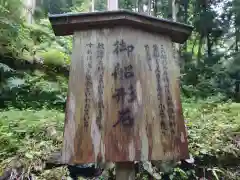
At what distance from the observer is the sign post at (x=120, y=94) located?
7.22 feet

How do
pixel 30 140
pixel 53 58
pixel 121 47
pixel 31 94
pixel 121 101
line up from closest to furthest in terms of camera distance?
pixel 121 101, pixel 121 47, pixel 30 140, pixel 31 94, pixel 53 58

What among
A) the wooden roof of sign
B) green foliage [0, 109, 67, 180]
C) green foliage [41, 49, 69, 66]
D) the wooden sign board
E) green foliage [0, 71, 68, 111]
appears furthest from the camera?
green foliage [41, 49, 69, 66]

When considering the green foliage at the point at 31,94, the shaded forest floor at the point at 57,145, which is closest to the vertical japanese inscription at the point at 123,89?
the shaded forest floor at the point at 57,145

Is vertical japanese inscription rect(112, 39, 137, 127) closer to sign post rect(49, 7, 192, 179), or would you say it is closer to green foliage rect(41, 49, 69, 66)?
sign post rect(49, 7, 192, 179)

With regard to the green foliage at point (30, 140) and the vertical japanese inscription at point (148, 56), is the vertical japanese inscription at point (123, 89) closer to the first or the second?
the vertical japanese inscription at point (148, 56)

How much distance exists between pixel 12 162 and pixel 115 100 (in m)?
2.02

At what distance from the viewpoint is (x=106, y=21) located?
2346mm

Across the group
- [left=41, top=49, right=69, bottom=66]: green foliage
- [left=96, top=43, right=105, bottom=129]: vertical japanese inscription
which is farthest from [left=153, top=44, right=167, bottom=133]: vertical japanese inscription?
[left=41, top=49, right=69, bottom=66]: green foliage

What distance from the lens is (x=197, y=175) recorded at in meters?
4.07

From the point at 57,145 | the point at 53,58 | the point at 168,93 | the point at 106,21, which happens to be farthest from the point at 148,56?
the point at 53,58

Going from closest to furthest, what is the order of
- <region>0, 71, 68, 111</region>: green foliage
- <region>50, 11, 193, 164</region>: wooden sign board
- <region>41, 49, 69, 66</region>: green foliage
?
<region>50, 11, 193, 164</region>: wooden sign board
<region>0, 71, 68, 111</region>: green foliage
<region>41, 49, 69, 66</region>: green foliage

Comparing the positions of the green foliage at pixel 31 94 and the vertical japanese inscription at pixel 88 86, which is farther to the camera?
the green foliage at pixel 31 94

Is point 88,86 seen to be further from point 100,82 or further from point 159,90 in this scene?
point 159,90

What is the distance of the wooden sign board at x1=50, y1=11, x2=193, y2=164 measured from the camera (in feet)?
7.20
